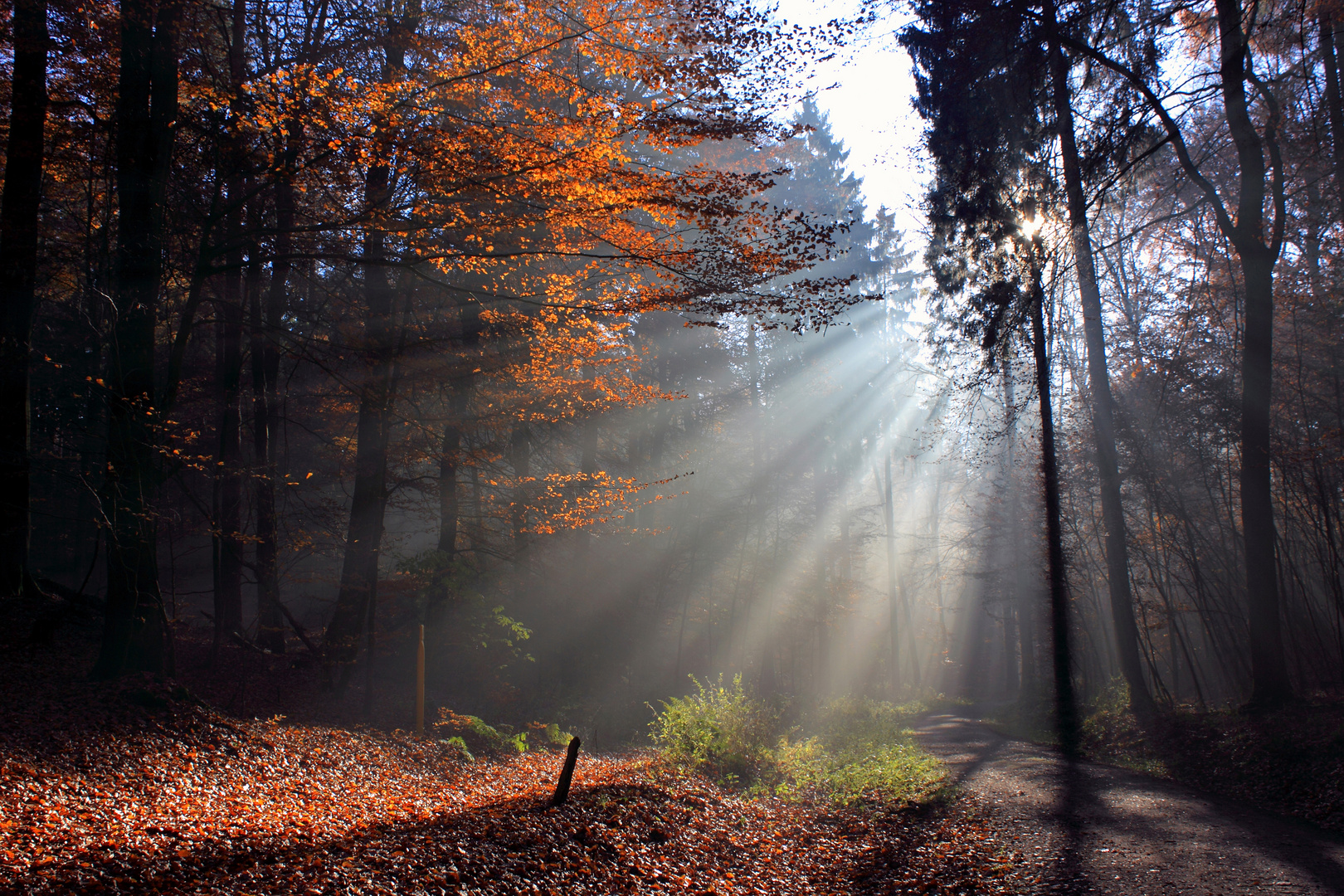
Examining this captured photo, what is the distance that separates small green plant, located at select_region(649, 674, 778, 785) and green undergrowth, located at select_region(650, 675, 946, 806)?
0.01 metres

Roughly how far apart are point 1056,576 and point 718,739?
22.8 ft

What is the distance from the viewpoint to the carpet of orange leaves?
163 inches

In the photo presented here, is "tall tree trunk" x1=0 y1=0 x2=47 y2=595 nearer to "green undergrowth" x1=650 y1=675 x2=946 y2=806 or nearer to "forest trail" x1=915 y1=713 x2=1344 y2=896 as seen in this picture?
"green undergrowth" x1=650 y1=675 x2=946 y2=806

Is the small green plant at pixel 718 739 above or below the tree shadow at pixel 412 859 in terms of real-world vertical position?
below

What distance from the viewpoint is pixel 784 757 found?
1162cm

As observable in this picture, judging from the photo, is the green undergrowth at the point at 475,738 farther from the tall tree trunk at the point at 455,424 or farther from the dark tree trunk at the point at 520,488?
the dark tree trunk at the point at 520,488

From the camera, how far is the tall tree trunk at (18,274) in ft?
26.0

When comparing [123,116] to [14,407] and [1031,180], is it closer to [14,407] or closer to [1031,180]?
[14,407]

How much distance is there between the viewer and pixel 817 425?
24.4 metres

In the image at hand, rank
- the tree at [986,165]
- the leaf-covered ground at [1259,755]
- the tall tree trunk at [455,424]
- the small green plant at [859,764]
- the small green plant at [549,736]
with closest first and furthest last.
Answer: the leaf-covered ground at [1259,755], the small green plant at [859,764], the tree at [986,165], the tall tree trunk at [455,424], the small green plant at [549,736]

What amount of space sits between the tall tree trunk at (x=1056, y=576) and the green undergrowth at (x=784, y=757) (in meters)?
2.69

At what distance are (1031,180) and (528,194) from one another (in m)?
7.24

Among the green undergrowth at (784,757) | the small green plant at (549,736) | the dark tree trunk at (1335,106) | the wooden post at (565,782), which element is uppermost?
the dark tree trunk at (1335,106)

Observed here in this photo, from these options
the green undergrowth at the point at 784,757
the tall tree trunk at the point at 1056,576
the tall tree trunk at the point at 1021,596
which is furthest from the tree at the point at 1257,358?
the tall tree trunk at the point at 1021,596
